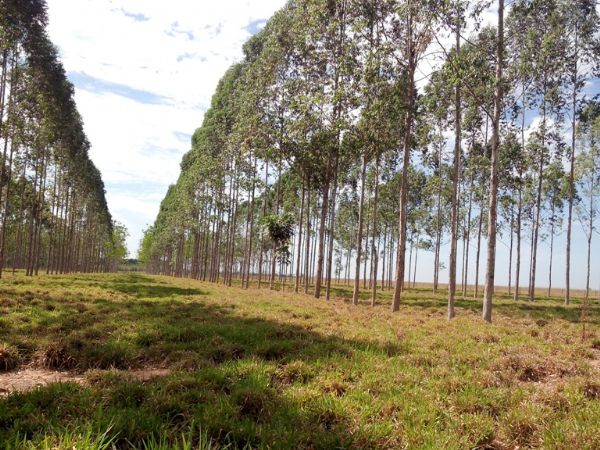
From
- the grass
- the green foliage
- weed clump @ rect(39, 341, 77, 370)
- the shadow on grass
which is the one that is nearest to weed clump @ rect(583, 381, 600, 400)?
the grass

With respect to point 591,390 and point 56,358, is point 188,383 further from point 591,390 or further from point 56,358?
Answer: point 591,390

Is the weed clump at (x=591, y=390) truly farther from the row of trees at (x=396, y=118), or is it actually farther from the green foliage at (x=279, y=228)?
the green foliage at (x=279, y=228)

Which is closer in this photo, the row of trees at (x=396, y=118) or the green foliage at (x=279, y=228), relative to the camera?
the row of trees at (x=396, y=118)

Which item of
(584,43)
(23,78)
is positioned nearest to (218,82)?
(23,78)

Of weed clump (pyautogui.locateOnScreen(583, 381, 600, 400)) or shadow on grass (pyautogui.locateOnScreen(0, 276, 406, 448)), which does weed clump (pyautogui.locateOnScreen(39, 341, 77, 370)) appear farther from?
weed clump (pyautogui.locateOnScreen(583, 381, 600, 400))

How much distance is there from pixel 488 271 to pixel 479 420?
1275 centimetres

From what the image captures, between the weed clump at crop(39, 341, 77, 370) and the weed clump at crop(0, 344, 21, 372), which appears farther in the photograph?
the weed clump at crop(39, 341, 77, 370)

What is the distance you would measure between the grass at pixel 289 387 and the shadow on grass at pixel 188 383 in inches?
0.9

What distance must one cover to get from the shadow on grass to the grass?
24 millimetres

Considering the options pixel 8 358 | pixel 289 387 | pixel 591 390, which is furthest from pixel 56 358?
pixel 591 390

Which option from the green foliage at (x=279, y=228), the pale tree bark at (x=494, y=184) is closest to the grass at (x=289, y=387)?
the pale tree bark at (x=494, y=184)

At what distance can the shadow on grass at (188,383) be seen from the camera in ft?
14.6

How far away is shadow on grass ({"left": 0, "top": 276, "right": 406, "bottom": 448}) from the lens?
14.6ft

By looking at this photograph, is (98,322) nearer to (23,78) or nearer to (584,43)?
(23,78)
